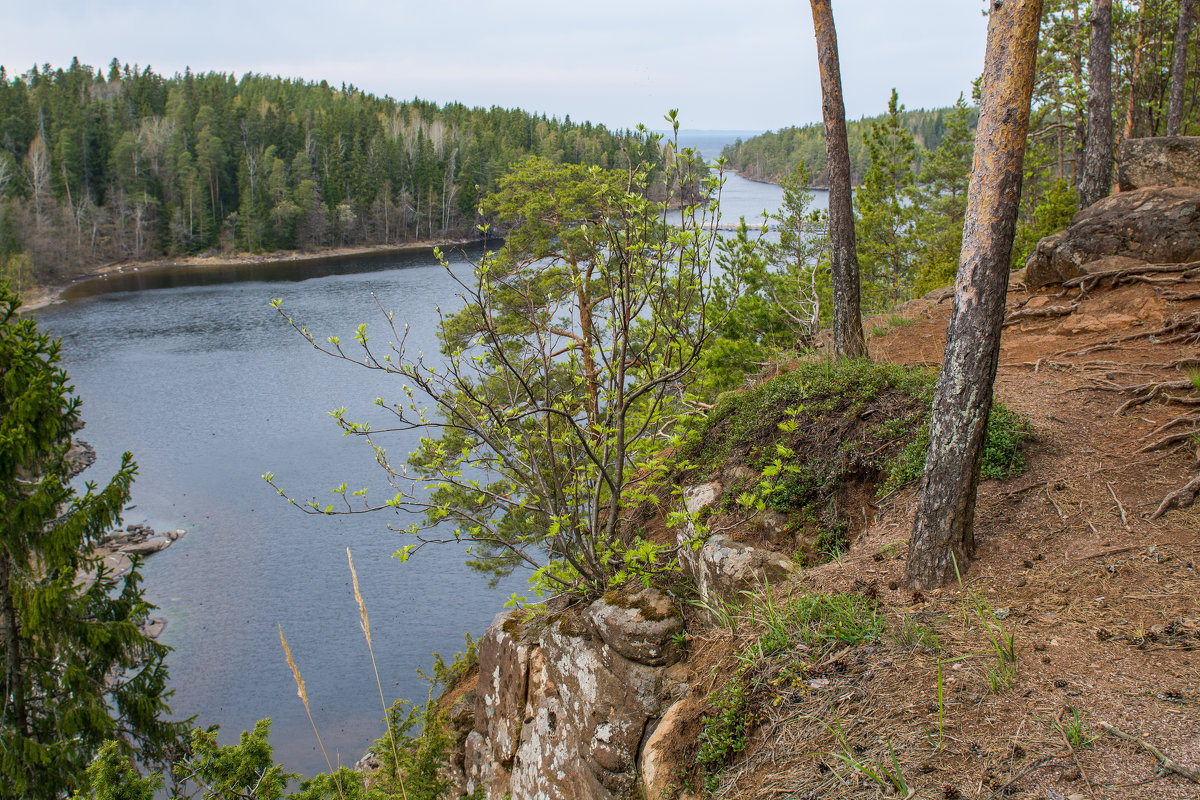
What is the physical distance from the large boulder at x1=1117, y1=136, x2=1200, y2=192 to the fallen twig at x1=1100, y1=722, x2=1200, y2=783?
9943 millimetres

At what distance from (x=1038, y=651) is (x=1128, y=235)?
8.11m

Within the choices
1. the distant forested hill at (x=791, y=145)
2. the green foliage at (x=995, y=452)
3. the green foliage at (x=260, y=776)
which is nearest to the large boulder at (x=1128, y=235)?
the green foliage at (x=995, y=452)

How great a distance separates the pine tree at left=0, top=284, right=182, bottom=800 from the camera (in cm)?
959

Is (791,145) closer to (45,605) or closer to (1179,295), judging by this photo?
(1179,295)

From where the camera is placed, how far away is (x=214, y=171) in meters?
73.8

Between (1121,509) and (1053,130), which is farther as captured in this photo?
(1053,130)

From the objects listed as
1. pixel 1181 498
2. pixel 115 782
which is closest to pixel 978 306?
pixel 1181 498

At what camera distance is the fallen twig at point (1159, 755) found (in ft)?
8.99

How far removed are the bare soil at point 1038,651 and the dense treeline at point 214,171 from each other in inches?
2398

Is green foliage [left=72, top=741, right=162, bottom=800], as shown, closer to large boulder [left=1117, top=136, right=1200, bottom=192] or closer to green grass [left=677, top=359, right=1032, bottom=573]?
green grass [left=677, top=359, right=1032, bottom=573]

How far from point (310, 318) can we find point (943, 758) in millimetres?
40876

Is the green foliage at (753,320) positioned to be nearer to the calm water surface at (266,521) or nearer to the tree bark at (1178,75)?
the tree bark at (1178,75)

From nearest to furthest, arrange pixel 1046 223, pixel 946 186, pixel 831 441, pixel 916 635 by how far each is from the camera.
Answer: pixel 916 635
pixel 831 441
pixel 1046 223
pixel 946 186

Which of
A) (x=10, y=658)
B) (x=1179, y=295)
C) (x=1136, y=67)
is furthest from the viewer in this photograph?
(x=1136, y=67)
